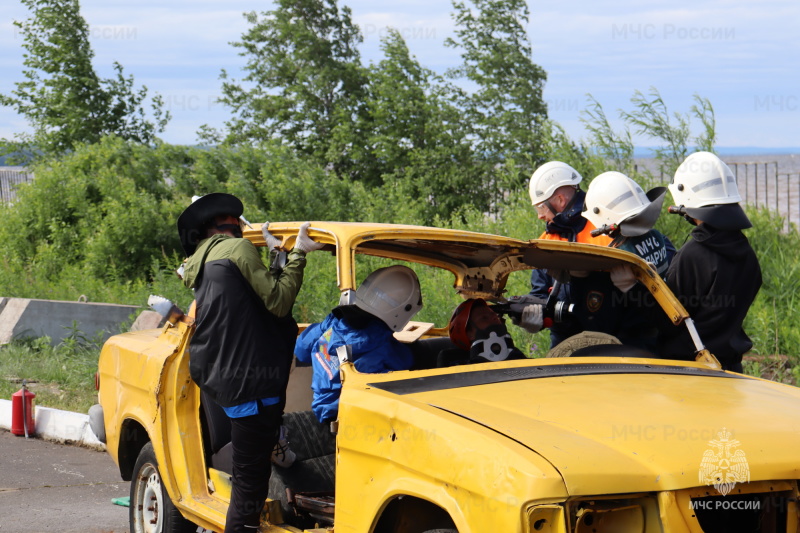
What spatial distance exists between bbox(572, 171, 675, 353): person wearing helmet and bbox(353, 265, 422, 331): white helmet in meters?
1.16

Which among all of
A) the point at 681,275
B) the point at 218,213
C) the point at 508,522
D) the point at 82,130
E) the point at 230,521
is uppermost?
the point at 82,130

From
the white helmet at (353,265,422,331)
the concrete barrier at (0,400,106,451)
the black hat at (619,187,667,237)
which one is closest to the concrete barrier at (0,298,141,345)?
the concrete barrier at (0,400,106,451)

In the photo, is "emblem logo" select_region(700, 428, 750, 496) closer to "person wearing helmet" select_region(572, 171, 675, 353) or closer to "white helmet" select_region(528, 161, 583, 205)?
"person wearing helmet" select_region(572, 171, 675, 353)

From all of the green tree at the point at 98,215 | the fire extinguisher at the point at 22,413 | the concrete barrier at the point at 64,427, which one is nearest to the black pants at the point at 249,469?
the concrete barrier at the point at 64,427

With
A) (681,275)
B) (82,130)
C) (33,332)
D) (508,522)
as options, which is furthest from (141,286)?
(508,522)

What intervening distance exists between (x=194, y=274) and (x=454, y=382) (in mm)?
A: 1452

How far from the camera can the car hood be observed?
2945mm

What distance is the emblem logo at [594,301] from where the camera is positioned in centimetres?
512

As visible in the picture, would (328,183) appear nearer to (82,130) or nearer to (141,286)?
(141,286)

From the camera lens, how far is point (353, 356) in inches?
162

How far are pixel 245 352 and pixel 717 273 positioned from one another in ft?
8.14

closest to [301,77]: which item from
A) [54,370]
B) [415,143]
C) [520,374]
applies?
[415,143]

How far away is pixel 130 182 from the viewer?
17359mm

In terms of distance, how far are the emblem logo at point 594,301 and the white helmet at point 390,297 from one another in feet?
3.82
